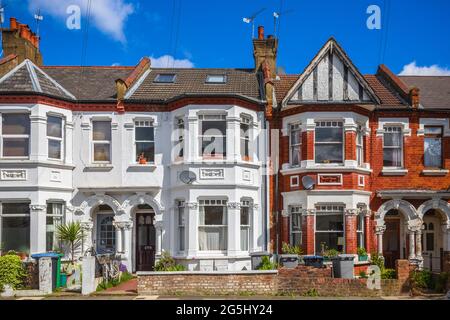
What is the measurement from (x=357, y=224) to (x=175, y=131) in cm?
817

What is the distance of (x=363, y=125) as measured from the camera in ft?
78.7

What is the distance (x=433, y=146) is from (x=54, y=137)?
50.7ft

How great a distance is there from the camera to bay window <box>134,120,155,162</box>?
23.8 m

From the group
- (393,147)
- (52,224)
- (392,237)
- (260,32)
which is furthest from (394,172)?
(52,224)

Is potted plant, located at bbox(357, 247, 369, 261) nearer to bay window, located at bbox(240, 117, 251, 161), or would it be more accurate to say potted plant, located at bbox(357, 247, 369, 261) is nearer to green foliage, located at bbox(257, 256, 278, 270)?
green foliage, located at bbox(257, 256, 278, 270)

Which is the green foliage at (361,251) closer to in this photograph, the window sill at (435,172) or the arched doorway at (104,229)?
the window sill at (435,172)

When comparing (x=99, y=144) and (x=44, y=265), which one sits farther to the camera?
(x=99, y=144)

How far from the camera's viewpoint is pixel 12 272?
63.7ft

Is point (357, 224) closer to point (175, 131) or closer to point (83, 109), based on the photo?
point (175, 131)

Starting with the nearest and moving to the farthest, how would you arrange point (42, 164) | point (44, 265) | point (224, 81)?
point (44, 265), point (42, 164), point (224, 81)

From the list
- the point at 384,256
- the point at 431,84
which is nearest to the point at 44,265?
the point at 384,256

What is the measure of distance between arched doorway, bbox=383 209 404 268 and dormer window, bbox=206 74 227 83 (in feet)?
29.5

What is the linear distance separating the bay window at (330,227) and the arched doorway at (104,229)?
8.25m

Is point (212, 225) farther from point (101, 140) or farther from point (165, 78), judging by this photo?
point (165, 78)
